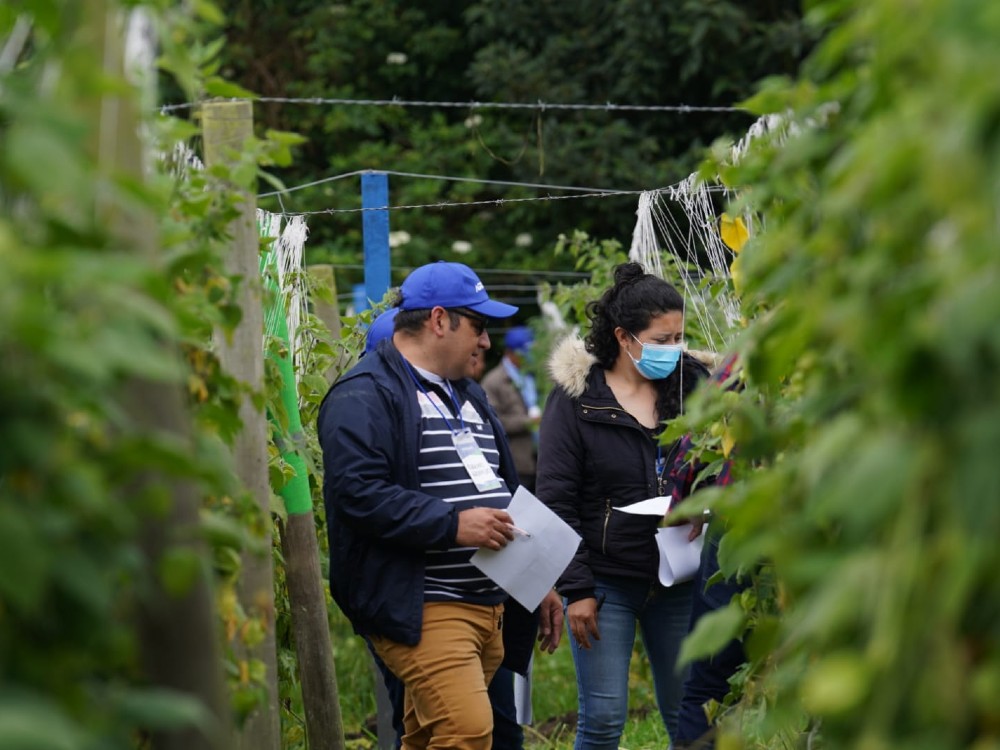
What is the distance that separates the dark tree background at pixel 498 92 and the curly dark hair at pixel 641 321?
8.26 m

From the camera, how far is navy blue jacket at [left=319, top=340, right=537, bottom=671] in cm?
381

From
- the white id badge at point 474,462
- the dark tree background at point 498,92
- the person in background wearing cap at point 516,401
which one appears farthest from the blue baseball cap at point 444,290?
the dark tree background at point 498,92

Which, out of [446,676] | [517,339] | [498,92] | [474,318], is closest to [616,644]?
[446,676]

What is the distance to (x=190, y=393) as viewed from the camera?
2324mm

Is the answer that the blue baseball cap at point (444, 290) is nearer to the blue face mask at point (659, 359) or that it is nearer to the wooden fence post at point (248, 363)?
the blue face mask at point (659, 359)

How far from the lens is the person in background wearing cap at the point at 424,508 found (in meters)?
3.84

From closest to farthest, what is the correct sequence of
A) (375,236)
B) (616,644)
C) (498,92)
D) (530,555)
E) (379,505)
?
(379,505), (530,555), (616,644), (375,236), (498,92)

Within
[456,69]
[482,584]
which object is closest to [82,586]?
[482,584]

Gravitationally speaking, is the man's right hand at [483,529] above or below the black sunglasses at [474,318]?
below

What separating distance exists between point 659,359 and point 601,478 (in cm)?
43

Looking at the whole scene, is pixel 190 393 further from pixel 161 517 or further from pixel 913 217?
pixel 913 217

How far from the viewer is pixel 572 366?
183 inches

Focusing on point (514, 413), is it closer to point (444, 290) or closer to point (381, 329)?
point (381, 329)

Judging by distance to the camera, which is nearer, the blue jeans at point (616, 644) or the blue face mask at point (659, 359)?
the blue jeans at point (616, 644)
